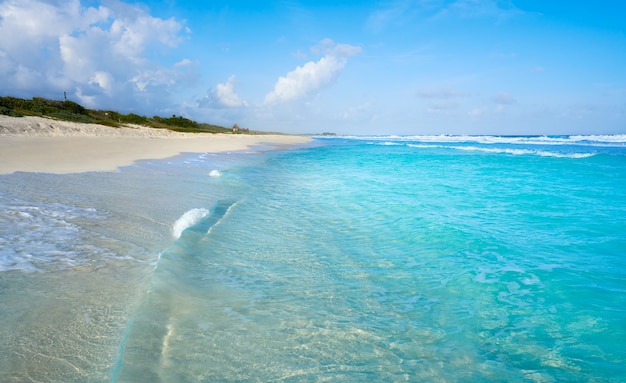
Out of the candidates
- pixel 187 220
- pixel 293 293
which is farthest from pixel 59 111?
pixel 293 293

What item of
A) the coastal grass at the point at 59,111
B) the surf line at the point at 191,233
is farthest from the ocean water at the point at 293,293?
the coastal grass at the point at 59,111

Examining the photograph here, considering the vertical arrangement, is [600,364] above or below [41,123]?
below

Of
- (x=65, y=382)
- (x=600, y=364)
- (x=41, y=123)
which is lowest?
(x=600, y=364)

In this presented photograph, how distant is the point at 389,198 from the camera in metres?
10.8

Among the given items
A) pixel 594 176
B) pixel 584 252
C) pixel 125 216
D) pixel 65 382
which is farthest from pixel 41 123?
pixel 594 176

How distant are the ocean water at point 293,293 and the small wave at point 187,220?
56 mm

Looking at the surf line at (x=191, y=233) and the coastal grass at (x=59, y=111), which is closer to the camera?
the surf line at (x=191, y=233)

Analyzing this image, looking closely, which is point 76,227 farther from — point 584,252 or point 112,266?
point 584,252

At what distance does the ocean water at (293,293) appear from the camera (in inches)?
104

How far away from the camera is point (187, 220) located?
6387 mm

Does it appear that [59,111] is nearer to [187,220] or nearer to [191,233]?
[187,220]

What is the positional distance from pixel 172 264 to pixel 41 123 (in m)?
28.3

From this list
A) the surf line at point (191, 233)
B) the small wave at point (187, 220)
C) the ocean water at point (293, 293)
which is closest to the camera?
the surf line at point (191, 233)

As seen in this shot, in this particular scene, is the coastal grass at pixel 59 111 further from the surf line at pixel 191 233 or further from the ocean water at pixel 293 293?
the ocean water at pixel 293 293
